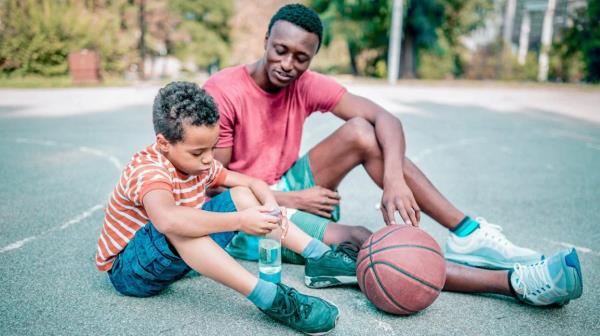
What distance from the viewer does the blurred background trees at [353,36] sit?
58.2ft

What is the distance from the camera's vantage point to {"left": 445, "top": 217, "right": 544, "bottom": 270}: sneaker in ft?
9.21

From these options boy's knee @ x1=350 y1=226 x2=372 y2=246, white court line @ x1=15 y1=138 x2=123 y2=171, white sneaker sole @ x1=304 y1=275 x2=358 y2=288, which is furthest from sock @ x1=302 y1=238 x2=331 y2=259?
white court line @ x1=15 y1=138 x2=123 y2=171

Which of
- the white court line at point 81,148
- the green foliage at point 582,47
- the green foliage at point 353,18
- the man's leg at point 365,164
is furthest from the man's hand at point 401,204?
the green foliage at point 582,47

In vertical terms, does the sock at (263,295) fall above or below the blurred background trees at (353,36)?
below

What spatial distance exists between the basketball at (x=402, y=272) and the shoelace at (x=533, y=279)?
440mm

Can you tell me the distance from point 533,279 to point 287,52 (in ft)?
5.99

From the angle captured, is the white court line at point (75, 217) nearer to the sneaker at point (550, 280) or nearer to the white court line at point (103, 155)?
the white court line at point (103, 155)

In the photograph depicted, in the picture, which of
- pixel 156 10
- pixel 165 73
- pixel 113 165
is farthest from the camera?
pixel 165 73

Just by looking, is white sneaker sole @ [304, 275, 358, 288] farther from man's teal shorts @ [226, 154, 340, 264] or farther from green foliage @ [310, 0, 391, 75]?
green foliage @ [310, 0, 391, 75]

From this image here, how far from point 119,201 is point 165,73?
36.0 m

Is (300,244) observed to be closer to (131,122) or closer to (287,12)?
(287,12)

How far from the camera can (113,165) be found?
550cm

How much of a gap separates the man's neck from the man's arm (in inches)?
20.9

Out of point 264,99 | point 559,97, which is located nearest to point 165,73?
point 559,97
